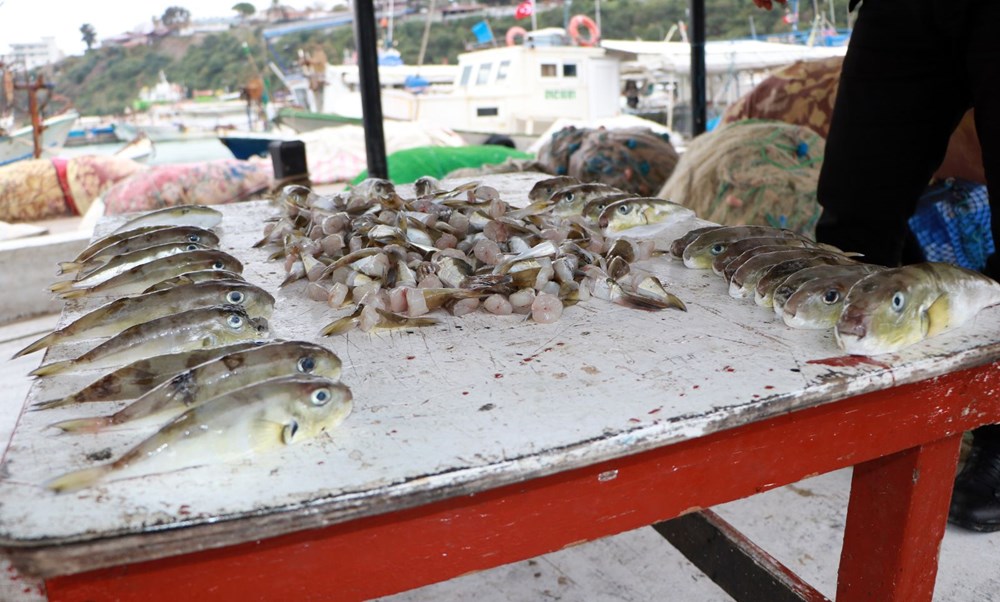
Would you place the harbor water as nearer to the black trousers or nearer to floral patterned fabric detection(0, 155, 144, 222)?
floral patterned fabric detection(0, 155, 144, 222)

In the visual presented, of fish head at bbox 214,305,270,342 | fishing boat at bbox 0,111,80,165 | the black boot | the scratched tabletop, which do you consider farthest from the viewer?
fishing boat at bbox 0,111,80,165

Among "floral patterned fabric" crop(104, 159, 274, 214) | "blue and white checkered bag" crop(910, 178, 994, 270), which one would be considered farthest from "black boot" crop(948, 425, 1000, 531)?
"floral patterned fabric" crop(104, 159, 274, 214)

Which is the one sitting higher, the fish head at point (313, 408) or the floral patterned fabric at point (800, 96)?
the floral patterned fabric at point (800, 96)

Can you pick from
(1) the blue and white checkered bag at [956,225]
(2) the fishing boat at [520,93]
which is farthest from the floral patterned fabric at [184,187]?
(2) the fishing boat at [520,93]

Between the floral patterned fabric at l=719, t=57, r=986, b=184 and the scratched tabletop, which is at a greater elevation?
the floral patterned fabric at l=719, t=57, r=986, b=184

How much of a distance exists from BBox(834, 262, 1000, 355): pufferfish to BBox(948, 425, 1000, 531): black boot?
1014 mm

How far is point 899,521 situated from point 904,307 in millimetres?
409

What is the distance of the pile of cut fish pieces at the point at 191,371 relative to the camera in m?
0.87

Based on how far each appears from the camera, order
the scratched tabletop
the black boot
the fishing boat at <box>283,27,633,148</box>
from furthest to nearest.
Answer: the fishing boat at <box>283,27,633,148</box> → the black boot → the scratched tabletop

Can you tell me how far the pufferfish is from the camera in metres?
1.11

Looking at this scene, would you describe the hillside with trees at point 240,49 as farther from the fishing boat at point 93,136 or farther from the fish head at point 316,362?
the fish head at point 316,362

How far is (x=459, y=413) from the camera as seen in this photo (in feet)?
3.22

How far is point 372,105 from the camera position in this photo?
378 centimetres

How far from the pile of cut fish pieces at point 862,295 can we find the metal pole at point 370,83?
2522mm
